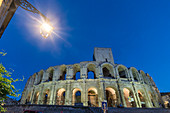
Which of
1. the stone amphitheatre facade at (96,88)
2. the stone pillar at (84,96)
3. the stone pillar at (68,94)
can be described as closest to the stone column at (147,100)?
the stone amphitheatre facade at (96,88)

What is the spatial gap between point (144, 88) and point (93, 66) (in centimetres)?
1500

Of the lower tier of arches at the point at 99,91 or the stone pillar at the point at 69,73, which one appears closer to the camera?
the lower tier of arches at the point at 99,91

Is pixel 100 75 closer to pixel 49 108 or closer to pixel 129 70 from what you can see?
pixel 129 70

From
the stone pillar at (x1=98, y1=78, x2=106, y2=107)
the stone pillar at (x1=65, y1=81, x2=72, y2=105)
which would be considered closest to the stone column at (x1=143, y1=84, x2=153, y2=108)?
the stone pillar at (x1=98, y1=78, x2=106, y2=107)

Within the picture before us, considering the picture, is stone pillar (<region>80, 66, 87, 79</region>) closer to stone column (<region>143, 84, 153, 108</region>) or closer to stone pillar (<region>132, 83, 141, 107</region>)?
stone pillar (<region>132, 83, 141, 107</region>)

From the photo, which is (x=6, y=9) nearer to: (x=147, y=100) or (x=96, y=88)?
(x=96, y=88)

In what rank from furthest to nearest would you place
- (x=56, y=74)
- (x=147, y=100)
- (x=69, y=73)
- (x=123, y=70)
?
(x=123, y=70)
(x=56, y=74)
(x=69, y=73)
(x=147, y=100)

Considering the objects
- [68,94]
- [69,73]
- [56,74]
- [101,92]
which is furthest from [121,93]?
[56,74]

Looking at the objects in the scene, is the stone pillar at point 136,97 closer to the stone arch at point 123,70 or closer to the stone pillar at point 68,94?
the stone arch at point 123,70

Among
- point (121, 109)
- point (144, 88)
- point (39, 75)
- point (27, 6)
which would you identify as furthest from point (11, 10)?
point (144, 88)

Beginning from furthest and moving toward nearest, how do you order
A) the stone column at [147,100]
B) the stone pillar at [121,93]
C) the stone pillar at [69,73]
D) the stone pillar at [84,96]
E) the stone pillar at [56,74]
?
the stone pillar at [56,74] < the stone pillar at [69,73] < the stone column at [147,100] < the stone pillar at [121,93] < the stone pillar at [84,96]

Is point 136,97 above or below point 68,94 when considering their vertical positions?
below

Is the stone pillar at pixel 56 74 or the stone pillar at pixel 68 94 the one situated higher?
the stone pillar at pixel 56 74

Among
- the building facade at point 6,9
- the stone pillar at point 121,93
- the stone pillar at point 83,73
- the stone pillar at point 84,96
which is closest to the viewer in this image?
the building facade at point 6,9
